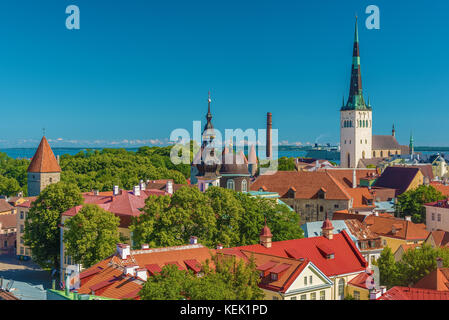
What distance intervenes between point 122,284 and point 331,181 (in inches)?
1531

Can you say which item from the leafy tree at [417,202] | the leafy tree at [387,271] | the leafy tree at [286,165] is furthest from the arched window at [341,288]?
the leafy tree at [286,165]

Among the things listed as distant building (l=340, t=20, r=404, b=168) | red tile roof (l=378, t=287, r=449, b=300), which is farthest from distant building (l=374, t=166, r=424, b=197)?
distant building (l=340, t=20, r=404, b=168)

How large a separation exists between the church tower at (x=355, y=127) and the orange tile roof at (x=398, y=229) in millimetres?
84713

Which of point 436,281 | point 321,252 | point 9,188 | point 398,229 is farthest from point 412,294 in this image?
point 9,188

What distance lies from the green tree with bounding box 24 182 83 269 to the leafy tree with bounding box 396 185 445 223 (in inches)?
1368

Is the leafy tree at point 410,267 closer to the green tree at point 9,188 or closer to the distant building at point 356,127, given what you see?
the green tree at point 9,188

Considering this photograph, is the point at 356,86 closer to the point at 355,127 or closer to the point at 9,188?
the point at 355,127

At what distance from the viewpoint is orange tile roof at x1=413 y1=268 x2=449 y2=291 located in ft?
85.2

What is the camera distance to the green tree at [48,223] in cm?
3941

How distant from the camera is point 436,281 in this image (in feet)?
85.9

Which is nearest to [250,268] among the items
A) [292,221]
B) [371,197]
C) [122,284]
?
[122,284]

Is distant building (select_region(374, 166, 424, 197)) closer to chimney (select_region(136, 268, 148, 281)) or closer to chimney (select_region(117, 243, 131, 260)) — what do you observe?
chimney (select_region(117, 243, 131, 260))

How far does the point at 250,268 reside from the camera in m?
20.4

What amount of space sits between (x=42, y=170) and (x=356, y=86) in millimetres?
85912
